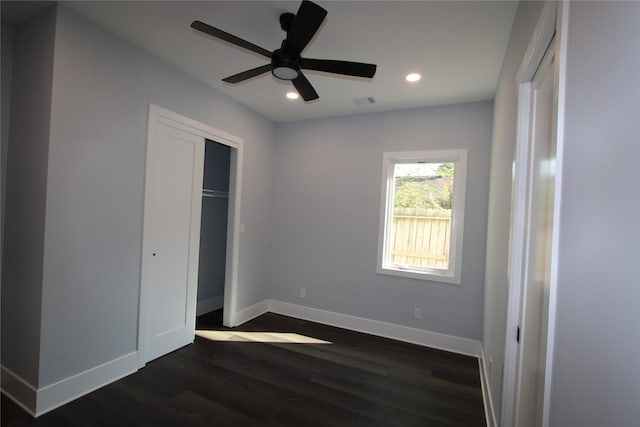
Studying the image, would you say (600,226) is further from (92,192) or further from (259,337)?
(259,337)

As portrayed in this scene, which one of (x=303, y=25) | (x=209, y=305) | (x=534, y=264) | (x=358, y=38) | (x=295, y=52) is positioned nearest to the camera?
(x=534, y=264)

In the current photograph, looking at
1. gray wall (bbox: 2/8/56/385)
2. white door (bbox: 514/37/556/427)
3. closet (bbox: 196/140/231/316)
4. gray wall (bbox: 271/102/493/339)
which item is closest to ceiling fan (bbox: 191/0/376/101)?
white door (bbox: 514/37/556/427)

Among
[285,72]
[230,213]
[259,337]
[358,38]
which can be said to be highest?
[358,38]

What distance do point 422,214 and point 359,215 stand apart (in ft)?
2.51

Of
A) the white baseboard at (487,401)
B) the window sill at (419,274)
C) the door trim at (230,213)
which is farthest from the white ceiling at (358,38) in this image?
the white baseboard at (487,401)

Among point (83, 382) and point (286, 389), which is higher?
point (83, 382)

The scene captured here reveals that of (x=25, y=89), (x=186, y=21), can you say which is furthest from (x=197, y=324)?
(x=186, y=21)

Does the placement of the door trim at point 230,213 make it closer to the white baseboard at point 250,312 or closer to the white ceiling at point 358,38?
the white baseboard at point 250,312

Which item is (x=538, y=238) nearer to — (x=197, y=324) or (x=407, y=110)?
(x=407, y=110)

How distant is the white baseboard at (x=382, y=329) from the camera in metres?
3.26

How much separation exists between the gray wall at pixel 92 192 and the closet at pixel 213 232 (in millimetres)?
1438

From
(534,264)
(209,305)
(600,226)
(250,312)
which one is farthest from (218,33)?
(209,305)

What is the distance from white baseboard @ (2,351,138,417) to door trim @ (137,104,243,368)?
258 mm

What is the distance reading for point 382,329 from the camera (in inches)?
142
